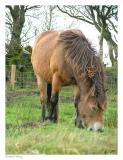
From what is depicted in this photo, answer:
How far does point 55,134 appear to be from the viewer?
445 cm

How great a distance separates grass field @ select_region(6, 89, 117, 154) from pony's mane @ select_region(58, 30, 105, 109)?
19 centimetres

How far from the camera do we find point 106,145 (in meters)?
4.44

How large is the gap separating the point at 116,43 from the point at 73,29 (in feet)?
1.35

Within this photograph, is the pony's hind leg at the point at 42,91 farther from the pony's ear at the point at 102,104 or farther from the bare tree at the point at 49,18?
the pony's ear at the point at 102,104

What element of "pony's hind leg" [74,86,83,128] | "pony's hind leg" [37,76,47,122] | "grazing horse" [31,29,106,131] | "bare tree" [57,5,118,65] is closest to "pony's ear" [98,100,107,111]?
"grazing horse" [31,29,106,131]

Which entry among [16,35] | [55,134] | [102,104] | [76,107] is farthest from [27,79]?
[102,104]

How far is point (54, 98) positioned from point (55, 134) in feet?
1.36

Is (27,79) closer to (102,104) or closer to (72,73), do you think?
(72,73)

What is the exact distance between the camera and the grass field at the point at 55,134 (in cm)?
436

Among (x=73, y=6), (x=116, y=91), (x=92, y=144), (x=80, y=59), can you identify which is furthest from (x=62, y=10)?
(x=92, y=144)

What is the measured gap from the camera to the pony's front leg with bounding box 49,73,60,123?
4.70 meters

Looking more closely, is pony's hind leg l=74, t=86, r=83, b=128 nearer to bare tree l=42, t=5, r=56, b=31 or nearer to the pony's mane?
the pony's mane

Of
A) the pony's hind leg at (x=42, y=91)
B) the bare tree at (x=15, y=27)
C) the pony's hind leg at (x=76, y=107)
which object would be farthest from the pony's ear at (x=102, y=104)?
the bare tree at (x=15, y=27)
